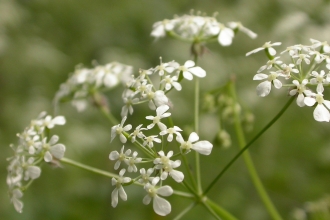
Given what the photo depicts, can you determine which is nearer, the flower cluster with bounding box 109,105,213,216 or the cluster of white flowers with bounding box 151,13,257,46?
the flower cluster with bounding box 109,105,213,216

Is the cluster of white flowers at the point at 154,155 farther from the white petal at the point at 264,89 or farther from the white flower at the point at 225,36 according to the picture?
the white flower at the point at 225,36

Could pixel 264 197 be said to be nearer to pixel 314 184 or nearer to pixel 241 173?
pixel 314 184

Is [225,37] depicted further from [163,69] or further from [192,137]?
[192,137]

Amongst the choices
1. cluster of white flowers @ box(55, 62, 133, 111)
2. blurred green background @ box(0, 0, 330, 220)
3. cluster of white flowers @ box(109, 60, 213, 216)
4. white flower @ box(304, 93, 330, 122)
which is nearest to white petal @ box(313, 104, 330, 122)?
white flower @ box(304, 93, 330, 122)

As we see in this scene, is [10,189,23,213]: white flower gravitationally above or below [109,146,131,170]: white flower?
below

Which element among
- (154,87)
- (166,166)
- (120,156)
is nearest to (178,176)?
(166,166)

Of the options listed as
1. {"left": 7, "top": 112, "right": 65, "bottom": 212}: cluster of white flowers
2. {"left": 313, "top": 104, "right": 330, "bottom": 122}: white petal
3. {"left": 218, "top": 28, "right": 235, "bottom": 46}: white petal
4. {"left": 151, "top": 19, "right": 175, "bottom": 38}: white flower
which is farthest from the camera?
{"left": 151, "top": 19, "right": 175, "bottom": 38}: white flower

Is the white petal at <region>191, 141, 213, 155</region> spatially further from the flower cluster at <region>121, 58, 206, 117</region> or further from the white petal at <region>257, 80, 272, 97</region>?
the white petal at <region>257, 80, 272, 97</region>

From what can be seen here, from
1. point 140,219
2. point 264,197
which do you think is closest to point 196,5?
point 140,219
